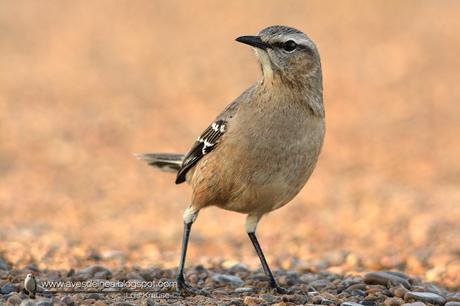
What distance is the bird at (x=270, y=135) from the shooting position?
29.7ft

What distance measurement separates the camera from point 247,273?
1045 cm

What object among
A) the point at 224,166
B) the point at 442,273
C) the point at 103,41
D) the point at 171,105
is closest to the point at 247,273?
the point at 224,166

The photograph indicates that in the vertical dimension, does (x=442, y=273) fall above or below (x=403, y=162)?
below

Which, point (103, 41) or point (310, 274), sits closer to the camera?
point (310, 274)

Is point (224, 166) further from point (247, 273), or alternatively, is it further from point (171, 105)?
point (171, 105)

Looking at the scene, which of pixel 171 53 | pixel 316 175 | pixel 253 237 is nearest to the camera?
pixel 253 237

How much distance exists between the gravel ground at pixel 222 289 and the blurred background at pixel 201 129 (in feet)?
4.92

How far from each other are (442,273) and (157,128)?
11.0 m


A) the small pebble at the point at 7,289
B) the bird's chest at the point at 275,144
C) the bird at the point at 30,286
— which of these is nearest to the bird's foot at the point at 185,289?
the bird's chest at the point at 275,144

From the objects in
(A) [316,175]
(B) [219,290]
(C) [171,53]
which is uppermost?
(C) [171,53]

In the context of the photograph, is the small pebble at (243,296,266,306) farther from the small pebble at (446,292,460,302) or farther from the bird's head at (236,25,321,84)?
the bird's head at (236,25,321,84)

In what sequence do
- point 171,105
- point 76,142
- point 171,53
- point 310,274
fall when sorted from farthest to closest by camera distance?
point 171,53 → point 171,105 → point 76,142 → point 310,274

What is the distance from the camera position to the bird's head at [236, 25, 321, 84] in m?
9.20

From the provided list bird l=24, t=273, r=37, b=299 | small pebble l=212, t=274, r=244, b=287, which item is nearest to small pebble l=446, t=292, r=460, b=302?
small pebble l=212, t=274, r=244, b=287
